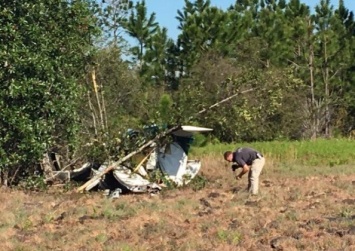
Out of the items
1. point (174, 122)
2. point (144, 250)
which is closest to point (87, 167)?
point (174, 122)

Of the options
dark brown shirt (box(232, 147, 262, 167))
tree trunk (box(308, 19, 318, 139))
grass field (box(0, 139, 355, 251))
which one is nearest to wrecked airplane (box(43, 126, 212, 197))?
grass field (box(0, 139, 355, 251))

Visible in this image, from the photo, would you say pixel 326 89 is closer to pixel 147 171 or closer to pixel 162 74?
pixel 162 74

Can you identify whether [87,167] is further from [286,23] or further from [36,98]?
[286,23]

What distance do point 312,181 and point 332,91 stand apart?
23.6 metres

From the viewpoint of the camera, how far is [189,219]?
11.6 meters

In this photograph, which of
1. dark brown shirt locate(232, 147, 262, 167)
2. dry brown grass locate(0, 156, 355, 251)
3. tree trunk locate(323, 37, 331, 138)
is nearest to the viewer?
dry brown grass locate(0, 156, 355, 251)

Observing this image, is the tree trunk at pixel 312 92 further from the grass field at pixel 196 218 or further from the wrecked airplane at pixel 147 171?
the wrecked airplane at pixel 147 171

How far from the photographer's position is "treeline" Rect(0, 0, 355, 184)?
1606cm

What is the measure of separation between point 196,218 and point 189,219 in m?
0.12

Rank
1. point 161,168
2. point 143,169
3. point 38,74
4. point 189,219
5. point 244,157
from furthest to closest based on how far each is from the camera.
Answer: point 161,168 → point 143,169 → point 38,74 → point 244,157 → point 189,219

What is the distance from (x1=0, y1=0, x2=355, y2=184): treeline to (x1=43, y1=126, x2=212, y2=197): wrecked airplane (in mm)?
385

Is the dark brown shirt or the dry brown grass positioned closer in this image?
the dry brown grass

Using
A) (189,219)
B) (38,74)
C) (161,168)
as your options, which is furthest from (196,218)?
(161,168)

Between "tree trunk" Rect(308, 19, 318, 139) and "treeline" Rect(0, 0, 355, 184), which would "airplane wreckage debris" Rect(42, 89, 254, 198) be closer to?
"treeline" Rect(0, 0, 355, 184)
